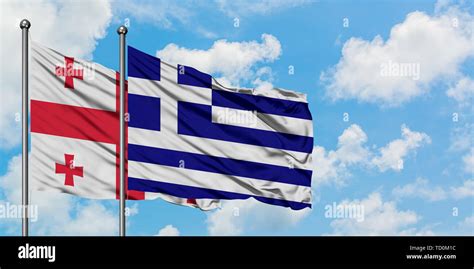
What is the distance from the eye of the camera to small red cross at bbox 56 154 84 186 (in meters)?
14.8

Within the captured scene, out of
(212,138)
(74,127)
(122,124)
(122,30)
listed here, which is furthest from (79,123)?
(212,138)

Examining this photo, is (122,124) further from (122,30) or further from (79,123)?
(122,30)

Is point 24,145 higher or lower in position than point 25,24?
lower

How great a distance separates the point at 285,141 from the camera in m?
16.5

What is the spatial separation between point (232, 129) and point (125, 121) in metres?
2.33

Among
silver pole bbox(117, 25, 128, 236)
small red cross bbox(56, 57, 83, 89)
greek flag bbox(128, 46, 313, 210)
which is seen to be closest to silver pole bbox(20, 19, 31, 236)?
small red cross bbox(56, 57, 83, 89)

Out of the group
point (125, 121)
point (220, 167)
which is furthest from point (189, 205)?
point (125, 121)

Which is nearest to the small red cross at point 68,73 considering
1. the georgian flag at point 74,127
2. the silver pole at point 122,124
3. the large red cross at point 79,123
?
the georgian flag at point 74,127

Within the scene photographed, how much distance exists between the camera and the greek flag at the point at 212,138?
50.0 ft

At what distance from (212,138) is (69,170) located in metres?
3.00

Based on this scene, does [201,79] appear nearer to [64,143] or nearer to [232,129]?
[232,129]

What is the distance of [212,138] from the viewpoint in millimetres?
15852
